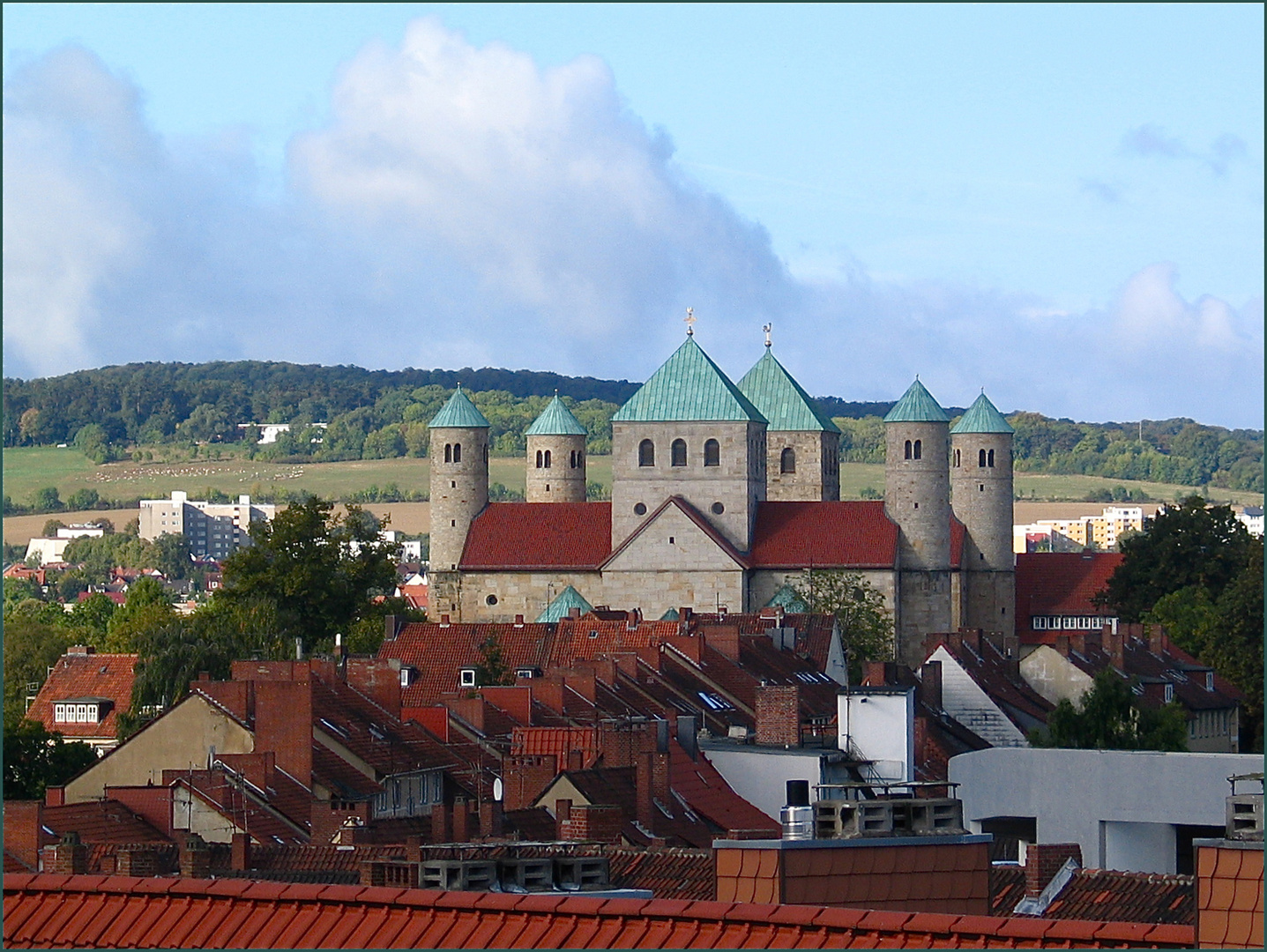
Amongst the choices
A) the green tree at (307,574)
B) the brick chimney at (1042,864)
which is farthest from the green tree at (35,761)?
the green tree at (307,574)

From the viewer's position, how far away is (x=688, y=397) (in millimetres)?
108938

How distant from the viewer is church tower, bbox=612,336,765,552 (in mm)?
106812

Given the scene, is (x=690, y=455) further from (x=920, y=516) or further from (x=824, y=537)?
(x=920, y=516)

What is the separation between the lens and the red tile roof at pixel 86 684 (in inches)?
3036

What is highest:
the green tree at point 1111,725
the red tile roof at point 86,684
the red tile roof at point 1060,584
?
the red tile roof at point 1060,584

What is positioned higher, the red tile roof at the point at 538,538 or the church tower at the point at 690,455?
the church tower at the point at 690,455

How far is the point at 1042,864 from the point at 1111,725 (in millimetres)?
38691

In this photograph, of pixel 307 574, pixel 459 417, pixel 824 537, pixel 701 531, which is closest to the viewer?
pixel 307 574

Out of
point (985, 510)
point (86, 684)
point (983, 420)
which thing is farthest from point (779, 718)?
point (983, 420)

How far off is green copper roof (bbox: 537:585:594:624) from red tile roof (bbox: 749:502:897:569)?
6.41 m

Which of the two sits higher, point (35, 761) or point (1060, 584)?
point (1060, 584)

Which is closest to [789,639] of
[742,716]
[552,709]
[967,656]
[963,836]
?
[967,656]

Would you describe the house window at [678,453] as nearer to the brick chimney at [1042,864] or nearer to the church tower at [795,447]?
the church tower at [795,447]

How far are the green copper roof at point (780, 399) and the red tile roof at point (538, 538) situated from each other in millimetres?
14993
